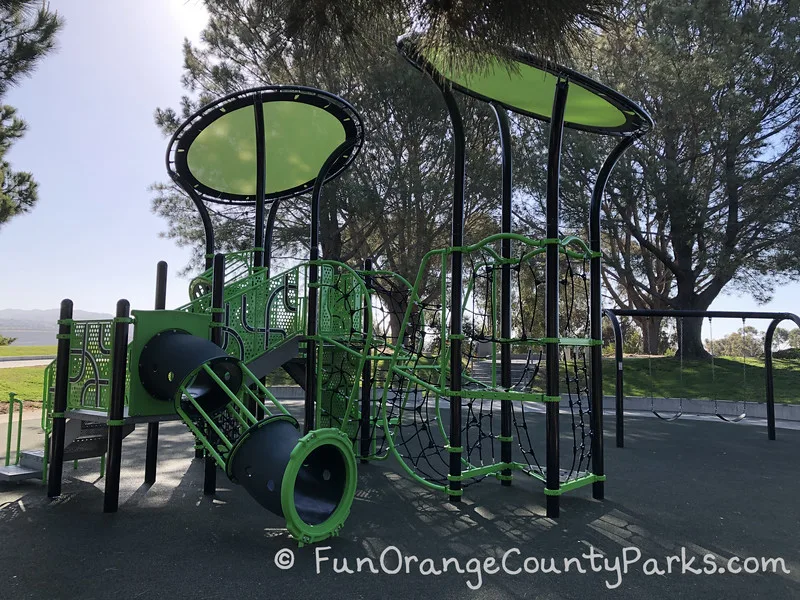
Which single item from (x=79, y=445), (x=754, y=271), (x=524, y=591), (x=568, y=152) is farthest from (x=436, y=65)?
(x=754, y=271)

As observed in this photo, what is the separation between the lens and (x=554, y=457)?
4.94 metres

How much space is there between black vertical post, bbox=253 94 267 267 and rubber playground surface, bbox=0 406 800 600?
3.05 metres

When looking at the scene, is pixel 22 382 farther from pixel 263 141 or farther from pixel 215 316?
pixel 215 316

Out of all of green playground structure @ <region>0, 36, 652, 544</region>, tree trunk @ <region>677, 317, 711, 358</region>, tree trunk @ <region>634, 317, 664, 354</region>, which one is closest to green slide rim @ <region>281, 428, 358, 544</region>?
green playground structure @ <region>0, 36, 652, 544</region>

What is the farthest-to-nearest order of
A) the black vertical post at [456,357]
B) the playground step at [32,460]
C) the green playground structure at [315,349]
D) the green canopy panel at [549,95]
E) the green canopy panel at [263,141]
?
the green canopy panel at [263,141] → the playground step at [32,460] → the black vertical post at [456,357] → the green canopy panel at [549,95] → the green playground structure at [315,349]

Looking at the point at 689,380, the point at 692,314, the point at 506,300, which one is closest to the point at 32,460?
the point at 506,300

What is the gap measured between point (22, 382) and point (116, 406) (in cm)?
1167

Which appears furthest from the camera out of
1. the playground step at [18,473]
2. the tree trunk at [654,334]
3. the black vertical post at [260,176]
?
the tree trunk at [654,334]

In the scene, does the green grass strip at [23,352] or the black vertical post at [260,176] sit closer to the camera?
the black vertical post at [260,176]

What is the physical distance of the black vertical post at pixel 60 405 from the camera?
5.41 m

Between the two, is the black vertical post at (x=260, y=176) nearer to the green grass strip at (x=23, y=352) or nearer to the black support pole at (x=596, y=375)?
the black support pole at (x=596, y=375)

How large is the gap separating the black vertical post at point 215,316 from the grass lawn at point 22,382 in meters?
9.17

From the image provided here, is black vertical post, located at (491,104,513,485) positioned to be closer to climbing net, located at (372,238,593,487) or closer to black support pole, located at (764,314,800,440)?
climbing net, located at (372,238,593,487)

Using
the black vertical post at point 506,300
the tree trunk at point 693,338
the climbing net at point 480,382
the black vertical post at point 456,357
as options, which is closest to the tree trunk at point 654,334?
the tree trunk at point 693,338
